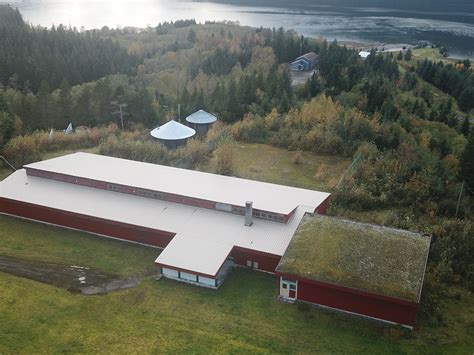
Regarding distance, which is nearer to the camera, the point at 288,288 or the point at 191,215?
the point at 288,288

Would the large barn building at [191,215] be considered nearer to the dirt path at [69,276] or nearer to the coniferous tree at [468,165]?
the dirt path at [69,276]

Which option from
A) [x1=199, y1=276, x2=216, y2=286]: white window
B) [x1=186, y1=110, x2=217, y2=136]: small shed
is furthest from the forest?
[x1=199, y1=276, x2=216, y2=286]: white window

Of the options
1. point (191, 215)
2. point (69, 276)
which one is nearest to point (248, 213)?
point (191, 215)

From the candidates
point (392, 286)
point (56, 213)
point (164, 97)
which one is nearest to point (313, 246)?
point (392, 286)

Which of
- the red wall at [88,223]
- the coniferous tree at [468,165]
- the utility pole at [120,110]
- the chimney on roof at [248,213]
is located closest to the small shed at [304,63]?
the utility pole at [120,110]

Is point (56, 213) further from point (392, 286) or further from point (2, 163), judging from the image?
point (392, 286)

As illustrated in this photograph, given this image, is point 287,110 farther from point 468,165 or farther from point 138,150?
point 468,165
